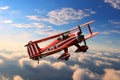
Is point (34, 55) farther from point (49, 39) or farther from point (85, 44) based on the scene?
point (85, 44)

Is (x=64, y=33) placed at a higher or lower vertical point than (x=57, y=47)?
higher

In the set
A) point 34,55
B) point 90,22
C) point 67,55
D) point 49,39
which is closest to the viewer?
point 67,55

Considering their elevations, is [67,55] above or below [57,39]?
below

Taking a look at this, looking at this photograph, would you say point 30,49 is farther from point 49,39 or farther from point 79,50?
point 79,50

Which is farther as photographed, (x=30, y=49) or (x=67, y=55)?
(x=30, y=49)

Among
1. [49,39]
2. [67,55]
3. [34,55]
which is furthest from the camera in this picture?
[34,55]

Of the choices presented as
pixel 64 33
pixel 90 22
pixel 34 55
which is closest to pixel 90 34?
pixel 90 22

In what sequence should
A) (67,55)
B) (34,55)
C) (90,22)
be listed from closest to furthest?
(67,55) → (34,55) → (90,22)

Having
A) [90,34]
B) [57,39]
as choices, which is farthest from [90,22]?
[57,39]

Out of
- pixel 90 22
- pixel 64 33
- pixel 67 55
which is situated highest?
pixel 90 22
